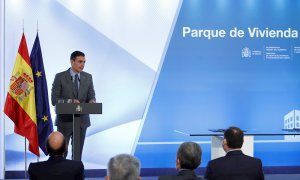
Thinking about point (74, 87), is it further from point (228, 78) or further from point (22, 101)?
point (228, 78)

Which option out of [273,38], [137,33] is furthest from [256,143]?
[137,33]

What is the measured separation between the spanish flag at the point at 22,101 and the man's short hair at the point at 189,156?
368 cm

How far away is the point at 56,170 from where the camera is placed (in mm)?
3619

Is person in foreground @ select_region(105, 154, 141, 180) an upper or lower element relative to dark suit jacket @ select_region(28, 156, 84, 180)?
upper

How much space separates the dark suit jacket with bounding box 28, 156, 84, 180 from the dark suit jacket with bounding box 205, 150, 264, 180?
3.20 feet

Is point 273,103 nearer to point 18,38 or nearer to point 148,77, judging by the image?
point 148,77

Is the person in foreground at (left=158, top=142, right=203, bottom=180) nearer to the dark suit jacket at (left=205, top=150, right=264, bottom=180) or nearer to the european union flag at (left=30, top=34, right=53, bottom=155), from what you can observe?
the dark suit jacket at (left=205, top=150, right=264, bottom=180)

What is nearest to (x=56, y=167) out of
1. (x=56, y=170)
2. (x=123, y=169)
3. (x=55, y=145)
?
(x=56, y=170)

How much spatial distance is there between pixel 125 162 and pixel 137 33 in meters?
5.04

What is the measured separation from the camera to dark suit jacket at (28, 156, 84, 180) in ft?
11.8

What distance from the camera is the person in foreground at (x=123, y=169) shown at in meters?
2.62

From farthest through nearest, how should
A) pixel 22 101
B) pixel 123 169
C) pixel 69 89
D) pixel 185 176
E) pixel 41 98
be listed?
pixel 41 98, pixel 22 101, pixel 69 89, pixel 185 176, pixel 123 169

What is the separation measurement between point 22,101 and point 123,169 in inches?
162

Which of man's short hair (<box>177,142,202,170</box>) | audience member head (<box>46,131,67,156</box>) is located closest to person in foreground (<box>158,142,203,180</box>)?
man's short hair (<box>177,142,202,170</box>)
